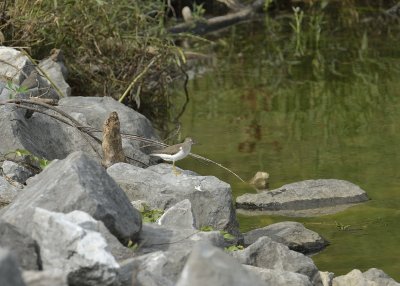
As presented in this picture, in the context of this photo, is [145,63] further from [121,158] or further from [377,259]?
[377,259]

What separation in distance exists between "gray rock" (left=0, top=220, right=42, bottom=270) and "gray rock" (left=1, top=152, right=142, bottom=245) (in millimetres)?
271

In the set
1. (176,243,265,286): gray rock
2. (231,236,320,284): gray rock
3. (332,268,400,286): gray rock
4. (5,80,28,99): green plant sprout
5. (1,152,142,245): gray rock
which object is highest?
(176,243,265,286): gray rock

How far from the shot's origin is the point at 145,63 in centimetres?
1117

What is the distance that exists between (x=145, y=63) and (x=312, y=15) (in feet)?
22.4

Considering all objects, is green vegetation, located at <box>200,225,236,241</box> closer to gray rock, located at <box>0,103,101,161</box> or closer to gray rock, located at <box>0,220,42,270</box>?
gray rock, located at <box>0,103,101,161</box>

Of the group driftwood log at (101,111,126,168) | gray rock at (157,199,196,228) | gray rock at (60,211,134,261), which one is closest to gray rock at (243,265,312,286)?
gray rock at (157,199,196,228)

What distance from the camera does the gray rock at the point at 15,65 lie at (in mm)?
9273

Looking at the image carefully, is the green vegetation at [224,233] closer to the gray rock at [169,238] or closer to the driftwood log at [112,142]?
the gray rock at [169,238]

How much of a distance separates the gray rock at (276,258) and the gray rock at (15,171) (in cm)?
159

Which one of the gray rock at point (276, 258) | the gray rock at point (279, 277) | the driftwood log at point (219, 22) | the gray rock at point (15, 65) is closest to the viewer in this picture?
the gray rock at point (279, 277)

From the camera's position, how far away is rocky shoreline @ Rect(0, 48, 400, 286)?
4.38 meters

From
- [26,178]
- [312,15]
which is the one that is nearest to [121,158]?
[26,178]

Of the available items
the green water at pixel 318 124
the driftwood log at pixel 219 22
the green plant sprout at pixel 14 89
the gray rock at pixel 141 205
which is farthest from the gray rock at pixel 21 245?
the driftwood log at pixel 219 22

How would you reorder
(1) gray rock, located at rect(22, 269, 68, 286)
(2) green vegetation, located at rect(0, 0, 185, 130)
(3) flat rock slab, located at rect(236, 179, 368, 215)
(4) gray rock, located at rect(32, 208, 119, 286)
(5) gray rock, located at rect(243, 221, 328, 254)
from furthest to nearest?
(2) green vegetation, located at rect(0, 0, 185, 130), (3) flat rock slab, located at rect(236, 179, 368, 215), (5) gray rock, located at rect(243, 221, 328, 254), (4) gray rock, located at rect(32, 208, 119, 286), (1) gray rock, located at rect(22, 269, 68, 286)
